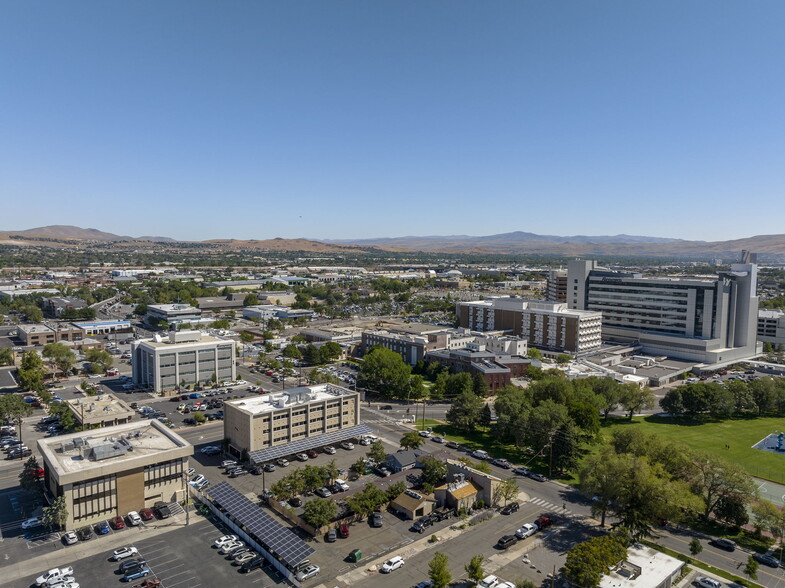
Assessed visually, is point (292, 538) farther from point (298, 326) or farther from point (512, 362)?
point (298, 326)

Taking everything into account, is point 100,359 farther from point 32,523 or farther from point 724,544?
point 724,544

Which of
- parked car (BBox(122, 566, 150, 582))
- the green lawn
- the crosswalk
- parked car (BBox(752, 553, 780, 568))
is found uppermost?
parked car (BBox(122, 566, 150, 582))

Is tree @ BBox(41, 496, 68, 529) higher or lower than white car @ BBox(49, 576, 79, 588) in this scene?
higher

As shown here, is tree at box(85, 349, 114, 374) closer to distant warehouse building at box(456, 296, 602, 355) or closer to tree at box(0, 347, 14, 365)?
tree at box(0, 347, 14, 365)

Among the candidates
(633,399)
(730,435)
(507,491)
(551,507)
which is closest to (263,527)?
(507,491)

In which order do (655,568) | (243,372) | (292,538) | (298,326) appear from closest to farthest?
(655,568)
(292,538)
(243,372)
(298,326)

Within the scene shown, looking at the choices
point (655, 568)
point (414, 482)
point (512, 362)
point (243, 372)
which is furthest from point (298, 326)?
point (655, 568)

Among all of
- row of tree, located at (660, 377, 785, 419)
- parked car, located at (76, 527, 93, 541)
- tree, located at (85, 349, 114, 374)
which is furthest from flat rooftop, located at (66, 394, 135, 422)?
row of tree, located at (660, 377, 785, 419)
